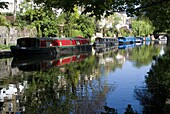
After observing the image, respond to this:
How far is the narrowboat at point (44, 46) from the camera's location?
3847 centimetres

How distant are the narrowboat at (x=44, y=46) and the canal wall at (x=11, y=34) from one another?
4.47 metres

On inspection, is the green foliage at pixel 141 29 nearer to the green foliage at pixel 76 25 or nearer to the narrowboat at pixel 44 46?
the green foliage at pixel 76 25

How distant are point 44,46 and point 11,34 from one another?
6926 millimetres

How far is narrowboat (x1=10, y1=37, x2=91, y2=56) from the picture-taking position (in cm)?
3847

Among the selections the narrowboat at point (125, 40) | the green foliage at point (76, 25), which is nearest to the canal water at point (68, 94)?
the green foliage at point (76, 25)

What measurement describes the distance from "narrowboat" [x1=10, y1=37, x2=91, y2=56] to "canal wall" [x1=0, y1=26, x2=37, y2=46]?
14.7 ft

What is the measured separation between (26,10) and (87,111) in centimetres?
4411

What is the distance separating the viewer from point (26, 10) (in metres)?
54.5

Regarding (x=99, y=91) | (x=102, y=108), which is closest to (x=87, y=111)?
(x=102, y=108)

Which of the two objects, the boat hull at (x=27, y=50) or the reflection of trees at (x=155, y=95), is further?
the boat hull at (x=27, y=50)

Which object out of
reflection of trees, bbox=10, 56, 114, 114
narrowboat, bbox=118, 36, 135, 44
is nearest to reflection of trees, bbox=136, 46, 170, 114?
reflection of trees, bbox=10, 56, 114, 114

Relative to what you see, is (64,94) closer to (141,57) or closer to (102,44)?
(141,57)

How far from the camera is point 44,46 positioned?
1640 inches

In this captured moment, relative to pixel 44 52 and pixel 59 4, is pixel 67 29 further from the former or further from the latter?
pixel 59 4
